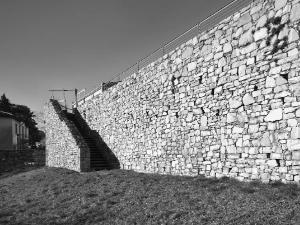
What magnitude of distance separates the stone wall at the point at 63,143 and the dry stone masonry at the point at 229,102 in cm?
351

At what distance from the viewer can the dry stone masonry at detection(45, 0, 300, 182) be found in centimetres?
912

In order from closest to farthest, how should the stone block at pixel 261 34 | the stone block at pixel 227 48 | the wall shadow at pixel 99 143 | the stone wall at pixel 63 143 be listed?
the stone block at pixel 261 34 → the stone block at pixel 227 48 → the stone wall at pixel 63 143 → the wall shadow at pixel 99 143

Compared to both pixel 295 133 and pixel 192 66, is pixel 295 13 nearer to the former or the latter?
pixel 295 133

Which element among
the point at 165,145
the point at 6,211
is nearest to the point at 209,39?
the point at 165,145

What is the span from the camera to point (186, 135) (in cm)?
1309

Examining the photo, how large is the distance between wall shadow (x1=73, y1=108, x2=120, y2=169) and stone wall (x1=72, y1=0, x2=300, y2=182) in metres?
2.57

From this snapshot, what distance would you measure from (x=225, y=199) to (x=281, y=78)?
11.2 ft

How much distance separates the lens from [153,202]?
32.3 feet

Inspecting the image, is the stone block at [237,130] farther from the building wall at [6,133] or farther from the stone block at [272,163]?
the building wall at [6,133]

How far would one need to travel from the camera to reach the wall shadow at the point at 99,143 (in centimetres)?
1914

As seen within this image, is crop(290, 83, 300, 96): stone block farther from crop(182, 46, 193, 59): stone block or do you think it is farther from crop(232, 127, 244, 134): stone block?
crop(182, 46, 193, 59): stone block

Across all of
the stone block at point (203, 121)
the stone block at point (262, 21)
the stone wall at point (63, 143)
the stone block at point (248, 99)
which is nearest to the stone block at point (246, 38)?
the stone block at point (262, 21)

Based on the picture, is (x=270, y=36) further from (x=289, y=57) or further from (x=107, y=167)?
(x=107, y=167)

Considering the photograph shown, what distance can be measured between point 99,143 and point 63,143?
257cm
